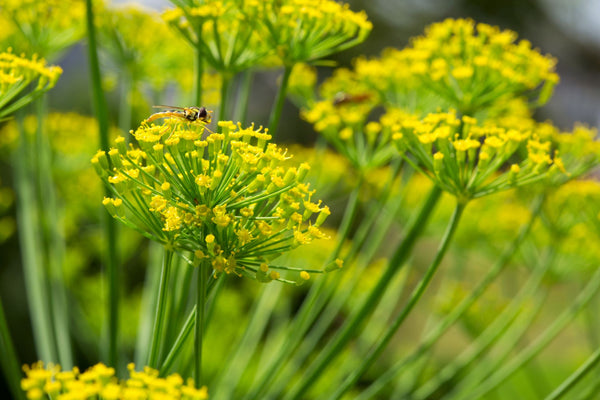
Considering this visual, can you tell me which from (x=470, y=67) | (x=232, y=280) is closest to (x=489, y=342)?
(x=470, y=67)

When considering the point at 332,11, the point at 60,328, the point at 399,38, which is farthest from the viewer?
the point at 399,38

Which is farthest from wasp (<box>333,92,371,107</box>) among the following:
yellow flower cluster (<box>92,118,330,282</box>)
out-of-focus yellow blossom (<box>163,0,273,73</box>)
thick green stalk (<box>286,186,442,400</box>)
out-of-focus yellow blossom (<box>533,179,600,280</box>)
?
yellow flower cluster (<box>92,118,330,282</box>)

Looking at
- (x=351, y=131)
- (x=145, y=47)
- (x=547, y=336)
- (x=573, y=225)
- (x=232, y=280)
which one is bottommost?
(x=232, y=280)

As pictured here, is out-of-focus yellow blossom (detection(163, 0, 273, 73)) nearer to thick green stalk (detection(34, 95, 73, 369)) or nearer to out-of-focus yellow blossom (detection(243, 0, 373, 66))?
out-of-focus yellow blossom (detection(243, 0, 373, 66))

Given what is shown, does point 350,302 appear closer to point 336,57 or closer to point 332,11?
point 332,11

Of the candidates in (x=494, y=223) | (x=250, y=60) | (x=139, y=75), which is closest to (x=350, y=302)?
(x=494, y=223)

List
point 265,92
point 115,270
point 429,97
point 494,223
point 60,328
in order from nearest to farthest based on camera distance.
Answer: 1. point 115,270
2. point 60,328
3. point 429,97
4. point 494,223
5. point 265,92

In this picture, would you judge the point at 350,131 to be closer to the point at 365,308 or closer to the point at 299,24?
the point at 299,24
